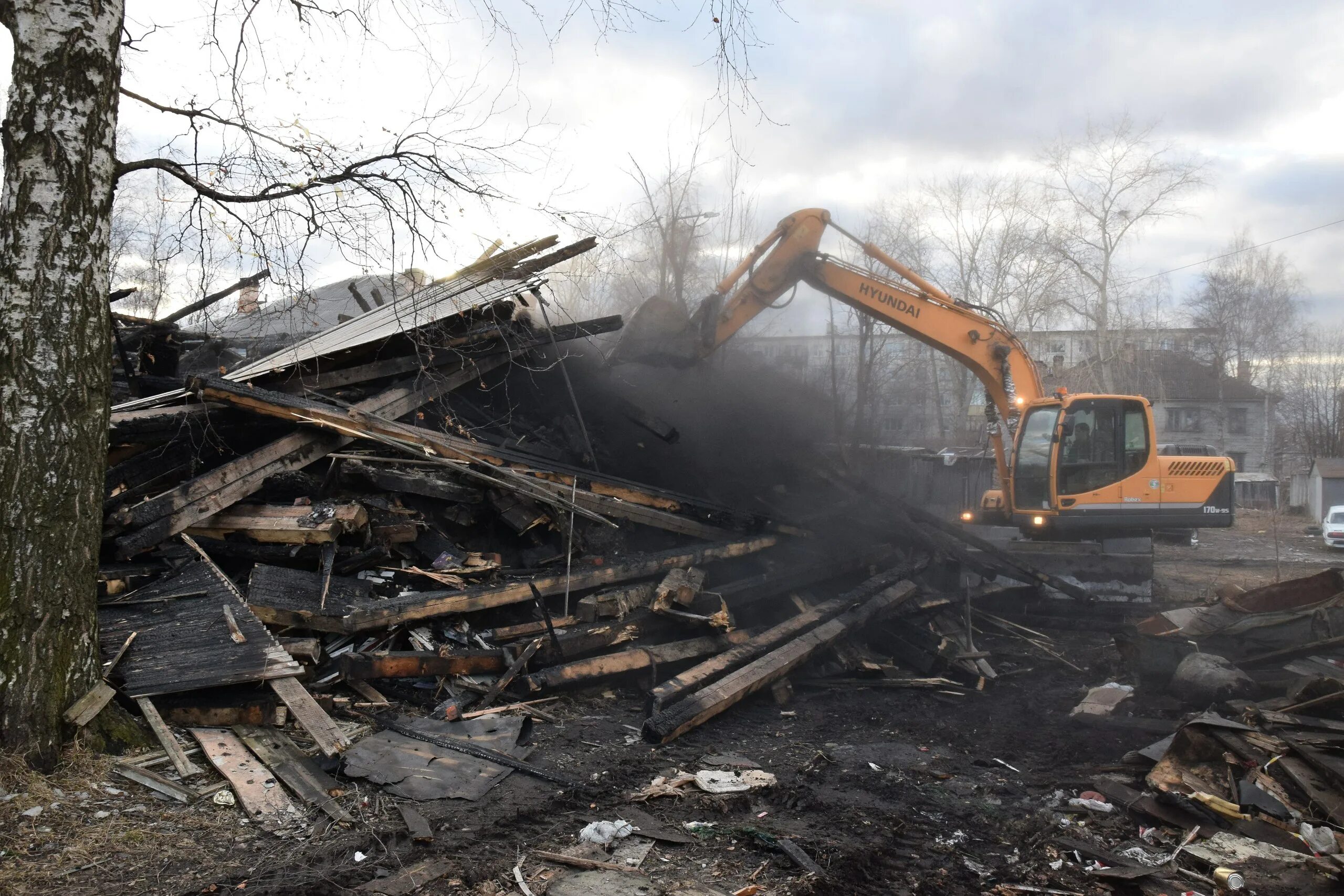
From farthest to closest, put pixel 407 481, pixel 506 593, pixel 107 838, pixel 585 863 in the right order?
pixel 407 481
pixel 506 593
pixel 585 863
pixel 107 838

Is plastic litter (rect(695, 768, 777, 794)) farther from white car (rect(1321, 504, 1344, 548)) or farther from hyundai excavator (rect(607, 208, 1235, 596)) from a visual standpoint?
white car (rect(1321, 504, 1344, 548))

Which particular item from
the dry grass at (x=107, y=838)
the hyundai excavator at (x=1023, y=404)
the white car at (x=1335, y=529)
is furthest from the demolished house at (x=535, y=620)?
the white car at (x=1335, y=529)

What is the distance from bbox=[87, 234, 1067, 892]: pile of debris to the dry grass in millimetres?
169

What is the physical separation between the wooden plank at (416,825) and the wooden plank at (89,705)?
1.75 meters

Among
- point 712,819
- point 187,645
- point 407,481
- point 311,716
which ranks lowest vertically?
point 712,819

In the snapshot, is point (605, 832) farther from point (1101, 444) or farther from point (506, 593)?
point (1101, 444)

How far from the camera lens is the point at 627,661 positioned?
6832mm

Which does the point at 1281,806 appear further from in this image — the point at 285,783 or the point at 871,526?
the point at 871,526

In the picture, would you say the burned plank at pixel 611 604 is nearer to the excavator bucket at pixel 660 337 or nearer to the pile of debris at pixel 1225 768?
the pile of debris at pixel 1225 768

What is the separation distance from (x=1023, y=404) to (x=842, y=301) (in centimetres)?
291

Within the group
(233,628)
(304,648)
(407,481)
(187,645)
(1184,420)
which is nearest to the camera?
(187,645)

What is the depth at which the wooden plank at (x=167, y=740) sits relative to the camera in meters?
4.48

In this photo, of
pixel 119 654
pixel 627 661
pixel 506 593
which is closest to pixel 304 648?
pixel 119 654

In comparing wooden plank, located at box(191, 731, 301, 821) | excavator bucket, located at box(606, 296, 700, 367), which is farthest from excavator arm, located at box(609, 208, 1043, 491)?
wooden plank, located at box(191, 731, 301, 821)
